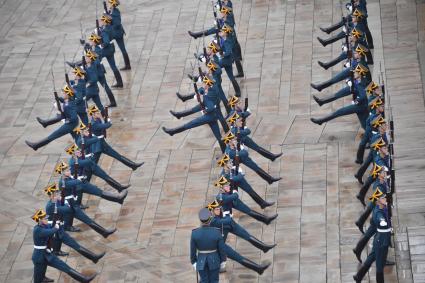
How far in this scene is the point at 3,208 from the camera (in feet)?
99.9

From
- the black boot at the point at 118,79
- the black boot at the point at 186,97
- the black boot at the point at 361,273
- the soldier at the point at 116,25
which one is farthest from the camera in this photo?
the soldier at the point at 116,25

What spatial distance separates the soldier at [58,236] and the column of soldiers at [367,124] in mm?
5672

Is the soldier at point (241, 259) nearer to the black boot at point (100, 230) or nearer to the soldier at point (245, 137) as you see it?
the black boot at point (100, 230)

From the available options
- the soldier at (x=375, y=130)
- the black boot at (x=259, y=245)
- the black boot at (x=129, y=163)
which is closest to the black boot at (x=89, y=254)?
the black boot at (x=259, y=245)

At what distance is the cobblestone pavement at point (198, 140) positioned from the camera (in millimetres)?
27391

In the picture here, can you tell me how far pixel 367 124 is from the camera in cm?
2956

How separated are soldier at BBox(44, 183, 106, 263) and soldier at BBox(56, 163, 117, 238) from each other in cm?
23

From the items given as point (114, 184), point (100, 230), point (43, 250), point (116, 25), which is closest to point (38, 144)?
point (114, 184)

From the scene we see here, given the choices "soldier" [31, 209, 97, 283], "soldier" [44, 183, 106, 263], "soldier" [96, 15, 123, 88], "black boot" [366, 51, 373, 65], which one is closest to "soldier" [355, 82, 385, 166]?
"black boot" [366, 51, 373, 65]

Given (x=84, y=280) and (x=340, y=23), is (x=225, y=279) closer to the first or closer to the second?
(x=84, y=280)

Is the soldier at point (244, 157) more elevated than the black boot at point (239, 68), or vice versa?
the soldier at point (244, 157)

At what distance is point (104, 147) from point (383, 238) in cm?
851

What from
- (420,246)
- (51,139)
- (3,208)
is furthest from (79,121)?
(420,246)

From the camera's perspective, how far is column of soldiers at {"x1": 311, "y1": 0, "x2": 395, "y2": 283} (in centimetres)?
2488
